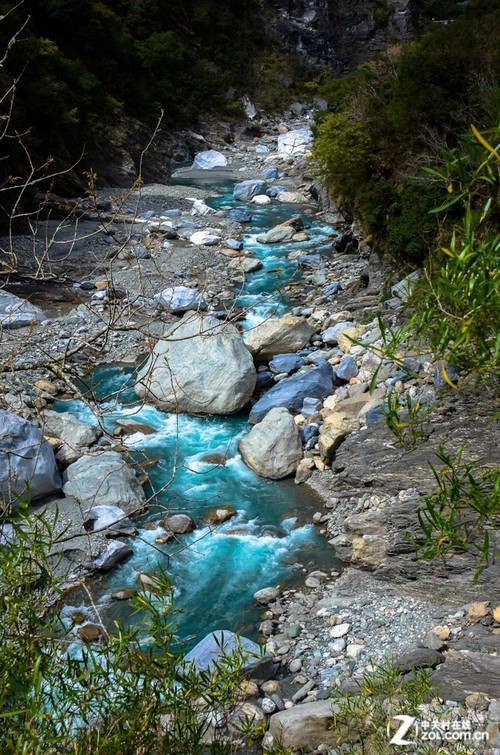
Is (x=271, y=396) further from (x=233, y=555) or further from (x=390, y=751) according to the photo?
(x=390, y=751)

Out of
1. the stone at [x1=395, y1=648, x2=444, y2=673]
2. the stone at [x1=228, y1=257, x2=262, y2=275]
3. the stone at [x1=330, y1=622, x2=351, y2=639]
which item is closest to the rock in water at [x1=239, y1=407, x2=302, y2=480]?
the stone at [x1=330, y1=622, x2=351, y2=639]

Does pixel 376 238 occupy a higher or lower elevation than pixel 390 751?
lower

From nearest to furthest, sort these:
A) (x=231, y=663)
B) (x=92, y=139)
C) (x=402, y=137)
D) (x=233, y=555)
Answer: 1. (x=231, y=663)
2. (x=233, y=555)
3. (x=402, y=137)
4. (x=92, y=139)

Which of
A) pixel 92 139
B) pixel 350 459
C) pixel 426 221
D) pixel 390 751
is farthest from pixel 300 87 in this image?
pixel 390 751

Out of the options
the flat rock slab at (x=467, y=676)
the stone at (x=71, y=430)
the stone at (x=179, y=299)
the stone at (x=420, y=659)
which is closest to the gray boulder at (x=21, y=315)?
the stone at (x=179, y=299)

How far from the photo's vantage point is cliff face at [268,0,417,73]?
4566cm

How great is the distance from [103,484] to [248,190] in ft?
53.2

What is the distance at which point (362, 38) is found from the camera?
163 ft

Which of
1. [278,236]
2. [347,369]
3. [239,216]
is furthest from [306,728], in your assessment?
[239,216]

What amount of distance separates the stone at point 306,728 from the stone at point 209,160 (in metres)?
25.3

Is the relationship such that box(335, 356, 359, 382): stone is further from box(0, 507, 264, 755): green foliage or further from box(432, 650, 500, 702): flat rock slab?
box(0, 507, 264, 755): green foliage

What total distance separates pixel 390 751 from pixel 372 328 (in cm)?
852

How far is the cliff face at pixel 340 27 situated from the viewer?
4566 cm

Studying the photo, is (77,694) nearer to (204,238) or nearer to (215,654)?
(215,654)
